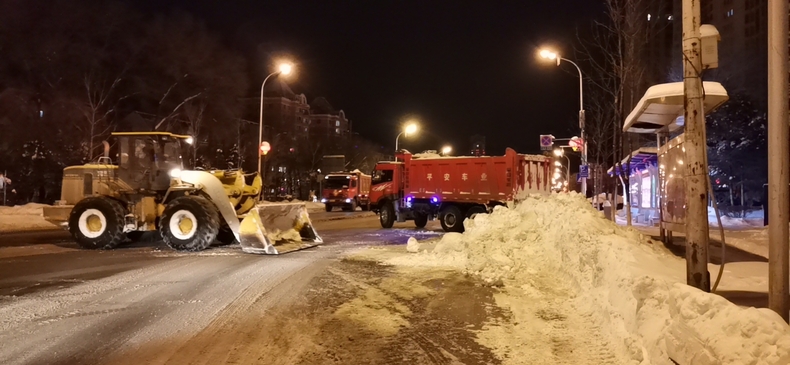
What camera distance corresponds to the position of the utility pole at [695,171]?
6238mm

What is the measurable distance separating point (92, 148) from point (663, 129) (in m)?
32.3

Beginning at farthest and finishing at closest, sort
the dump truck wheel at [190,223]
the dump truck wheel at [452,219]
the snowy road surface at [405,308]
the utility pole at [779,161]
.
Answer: the dump truck wheel at [452,219], the dump truck wheel at [190,223], the snowy road surface at [405,308], the utility pole at [779,161]

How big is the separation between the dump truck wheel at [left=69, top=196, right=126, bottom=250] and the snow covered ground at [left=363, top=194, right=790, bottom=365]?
24.0ft

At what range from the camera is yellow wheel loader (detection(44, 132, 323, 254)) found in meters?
14.4

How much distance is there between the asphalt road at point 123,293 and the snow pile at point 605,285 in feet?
11.6

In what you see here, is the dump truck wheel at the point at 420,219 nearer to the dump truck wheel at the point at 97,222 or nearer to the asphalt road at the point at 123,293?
the asphalt road at the point at 123,293

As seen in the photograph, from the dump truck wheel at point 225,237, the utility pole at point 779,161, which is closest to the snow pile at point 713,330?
the utility pole at point 779,161

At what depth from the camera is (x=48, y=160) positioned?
36688 millimetres

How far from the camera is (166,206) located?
1529 cm

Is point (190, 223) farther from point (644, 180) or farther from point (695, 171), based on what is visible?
point (644, 180)

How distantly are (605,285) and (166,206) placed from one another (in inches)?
461

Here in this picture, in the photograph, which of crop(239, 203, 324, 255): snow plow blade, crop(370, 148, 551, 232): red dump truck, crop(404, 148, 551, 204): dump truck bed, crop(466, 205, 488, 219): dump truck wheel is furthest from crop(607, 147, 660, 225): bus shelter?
crop(239, 203, 324, 255): snow plow blade

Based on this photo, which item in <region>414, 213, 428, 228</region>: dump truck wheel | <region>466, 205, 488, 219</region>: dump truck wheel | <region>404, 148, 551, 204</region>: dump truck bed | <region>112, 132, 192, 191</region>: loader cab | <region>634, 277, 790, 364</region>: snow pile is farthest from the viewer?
<region>414, 213, 428, 228</region>: dump truck wheel

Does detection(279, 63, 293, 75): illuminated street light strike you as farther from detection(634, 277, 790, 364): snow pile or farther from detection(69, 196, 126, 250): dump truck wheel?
detection(634, 277, 790, 364): snow pile
